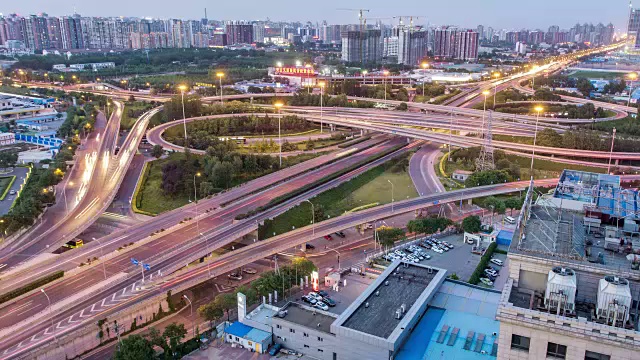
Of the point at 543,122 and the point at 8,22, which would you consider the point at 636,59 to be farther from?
the point at 8,22

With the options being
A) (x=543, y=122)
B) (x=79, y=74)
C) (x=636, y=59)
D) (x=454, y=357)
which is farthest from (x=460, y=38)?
(x=454, y=357)

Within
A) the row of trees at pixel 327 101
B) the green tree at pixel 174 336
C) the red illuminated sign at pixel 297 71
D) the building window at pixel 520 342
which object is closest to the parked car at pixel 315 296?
the green tree at pixel 174 336

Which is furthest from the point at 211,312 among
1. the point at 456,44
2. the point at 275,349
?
the point at 456,44

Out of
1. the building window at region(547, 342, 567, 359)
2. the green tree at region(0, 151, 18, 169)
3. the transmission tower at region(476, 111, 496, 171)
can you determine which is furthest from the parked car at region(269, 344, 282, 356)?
the green tree at region(0, 151, 18, 169)

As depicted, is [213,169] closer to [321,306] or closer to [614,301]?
[321,306]

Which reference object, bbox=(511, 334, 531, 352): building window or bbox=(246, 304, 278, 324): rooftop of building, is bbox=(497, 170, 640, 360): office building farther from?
bbox=(246, 304, 278, 324): rooftop of building
